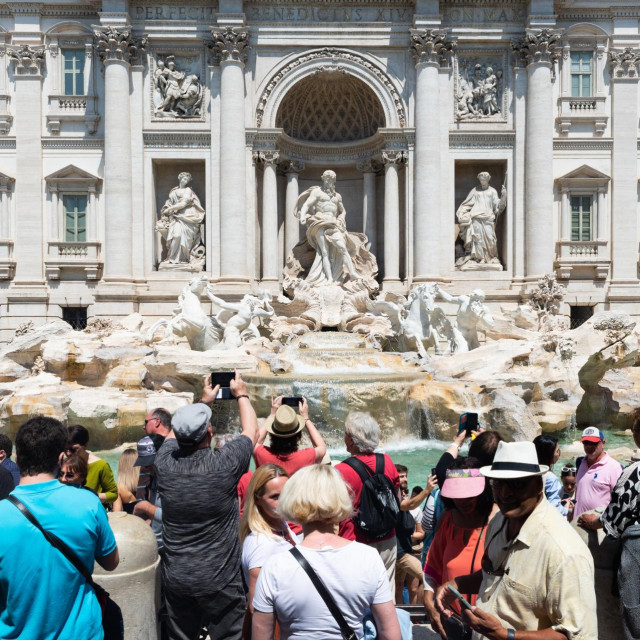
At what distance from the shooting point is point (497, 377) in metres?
14.1

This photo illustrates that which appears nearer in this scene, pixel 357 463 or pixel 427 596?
pixel 427 596

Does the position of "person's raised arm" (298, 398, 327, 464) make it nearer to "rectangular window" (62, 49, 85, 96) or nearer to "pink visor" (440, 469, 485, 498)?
"pink visor" (440, 469, 485, 498)

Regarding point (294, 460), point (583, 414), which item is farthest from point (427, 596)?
point (583, 414)

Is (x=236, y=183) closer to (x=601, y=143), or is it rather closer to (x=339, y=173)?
(x=339, y=173)

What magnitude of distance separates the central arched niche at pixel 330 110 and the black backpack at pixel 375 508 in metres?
19.3

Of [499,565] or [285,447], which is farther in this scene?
[285,447]

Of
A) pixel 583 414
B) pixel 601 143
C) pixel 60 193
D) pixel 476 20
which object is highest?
pixel 476 20

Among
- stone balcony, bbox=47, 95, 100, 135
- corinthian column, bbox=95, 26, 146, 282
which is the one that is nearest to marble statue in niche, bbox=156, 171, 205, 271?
corinthian column, bbox=95, 26, 146, 282

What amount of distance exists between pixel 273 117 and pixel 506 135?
770 centimetres

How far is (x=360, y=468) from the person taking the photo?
414 centimetres

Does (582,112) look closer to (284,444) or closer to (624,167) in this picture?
(624,167)

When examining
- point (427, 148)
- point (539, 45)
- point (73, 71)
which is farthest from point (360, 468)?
point (73, 71)

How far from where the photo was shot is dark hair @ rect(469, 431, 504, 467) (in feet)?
13.1

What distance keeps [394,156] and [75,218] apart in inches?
427
